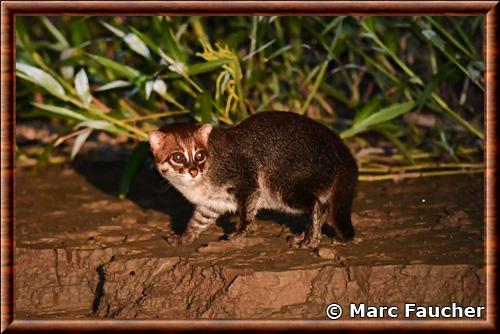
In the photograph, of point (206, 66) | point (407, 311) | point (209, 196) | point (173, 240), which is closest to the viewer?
point (407, 311)

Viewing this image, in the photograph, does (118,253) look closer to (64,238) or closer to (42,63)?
(64,238)

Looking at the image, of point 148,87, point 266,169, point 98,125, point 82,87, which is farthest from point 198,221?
point 82,87

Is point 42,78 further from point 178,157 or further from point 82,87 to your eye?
point 178,157

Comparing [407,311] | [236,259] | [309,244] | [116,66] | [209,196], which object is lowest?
[407,311]


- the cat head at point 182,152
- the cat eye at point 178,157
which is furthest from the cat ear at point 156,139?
the cat eye at point 178,157

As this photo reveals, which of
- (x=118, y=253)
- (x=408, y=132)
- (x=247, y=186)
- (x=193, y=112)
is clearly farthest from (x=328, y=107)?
(x=118, y=253)

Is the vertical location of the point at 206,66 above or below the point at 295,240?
above

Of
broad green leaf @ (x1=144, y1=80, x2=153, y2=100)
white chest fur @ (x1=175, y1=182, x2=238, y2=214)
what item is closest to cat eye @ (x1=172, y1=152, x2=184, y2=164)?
white chest fur @ (x1=175, y1=182, x2=238, y2=214)

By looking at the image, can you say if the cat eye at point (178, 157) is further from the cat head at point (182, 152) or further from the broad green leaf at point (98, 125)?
the broad green leaf at point (98, 125)
